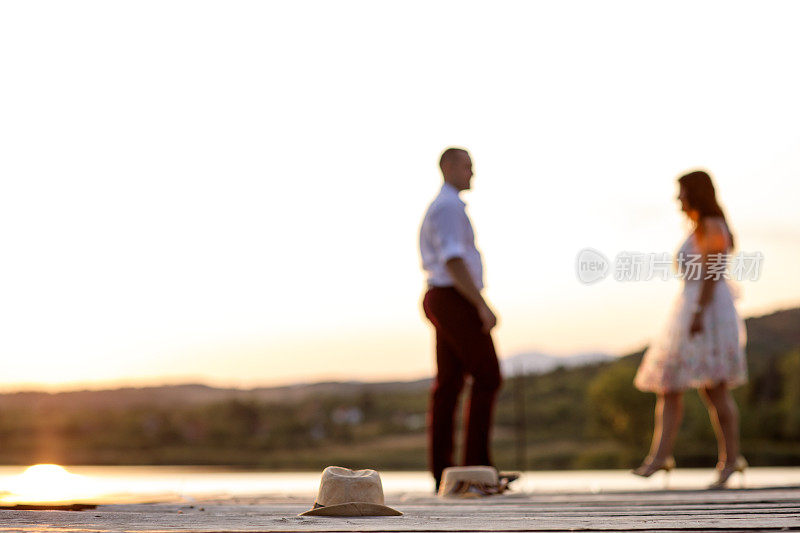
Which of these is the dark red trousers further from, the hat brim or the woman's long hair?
the hat brim

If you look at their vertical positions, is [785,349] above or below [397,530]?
above

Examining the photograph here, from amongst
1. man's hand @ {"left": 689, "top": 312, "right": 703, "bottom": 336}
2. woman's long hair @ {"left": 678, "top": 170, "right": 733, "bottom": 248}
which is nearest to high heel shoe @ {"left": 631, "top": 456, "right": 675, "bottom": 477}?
man's hand @ {"left": 689, "top": 312, "right": 703, "bottom": 336}

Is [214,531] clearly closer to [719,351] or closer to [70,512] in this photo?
[70,512]

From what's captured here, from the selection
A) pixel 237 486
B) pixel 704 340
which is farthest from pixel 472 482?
pixel 237 486

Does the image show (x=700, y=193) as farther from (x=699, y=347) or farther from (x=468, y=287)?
(x=468, y=287)

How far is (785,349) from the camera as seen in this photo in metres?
43.4

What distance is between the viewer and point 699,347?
5.62 m

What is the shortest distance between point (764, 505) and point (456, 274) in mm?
2018

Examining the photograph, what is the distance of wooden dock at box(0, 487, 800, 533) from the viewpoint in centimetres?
220

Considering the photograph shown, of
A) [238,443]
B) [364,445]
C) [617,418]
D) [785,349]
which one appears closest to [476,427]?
[617,418]

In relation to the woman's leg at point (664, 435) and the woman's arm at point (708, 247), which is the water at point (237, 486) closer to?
the woman's leg at point (664, 435)

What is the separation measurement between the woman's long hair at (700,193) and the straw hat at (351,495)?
3.03 metres

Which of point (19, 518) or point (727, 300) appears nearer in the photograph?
point (19, 518)

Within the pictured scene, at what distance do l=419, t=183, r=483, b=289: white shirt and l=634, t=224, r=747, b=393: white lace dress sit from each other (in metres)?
1.38
